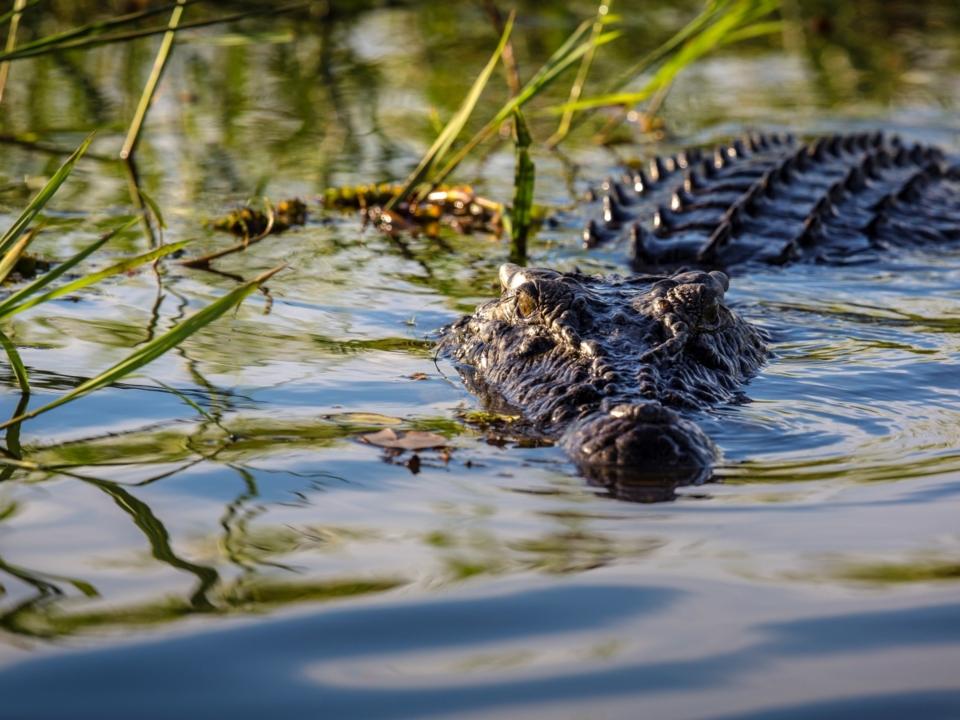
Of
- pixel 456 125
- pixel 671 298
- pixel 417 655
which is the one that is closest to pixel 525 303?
pixel 671 298

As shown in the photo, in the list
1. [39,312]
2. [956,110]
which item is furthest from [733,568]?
[956,110]

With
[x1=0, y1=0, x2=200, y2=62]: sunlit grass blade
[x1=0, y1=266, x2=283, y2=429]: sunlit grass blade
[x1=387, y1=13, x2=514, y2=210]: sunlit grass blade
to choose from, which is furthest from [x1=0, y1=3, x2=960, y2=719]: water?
[x1=0, y1=0, x2=200, y2=62]: sunlit grass blade

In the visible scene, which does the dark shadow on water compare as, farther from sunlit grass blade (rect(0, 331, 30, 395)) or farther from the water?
sunlit grass blade (rect(0, 331, 30, 395))

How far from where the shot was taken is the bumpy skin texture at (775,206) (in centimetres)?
620

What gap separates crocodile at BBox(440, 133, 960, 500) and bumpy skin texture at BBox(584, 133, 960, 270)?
0.4 inches

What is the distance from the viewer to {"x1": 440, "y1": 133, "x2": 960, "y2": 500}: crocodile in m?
3.25

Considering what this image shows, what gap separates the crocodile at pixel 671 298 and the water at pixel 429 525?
5.1 inches

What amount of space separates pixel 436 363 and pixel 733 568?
2.05 meters

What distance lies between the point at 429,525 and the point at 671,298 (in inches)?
63.5

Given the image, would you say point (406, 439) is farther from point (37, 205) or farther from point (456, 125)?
point (456, 125)

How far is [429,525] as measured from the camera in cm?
280

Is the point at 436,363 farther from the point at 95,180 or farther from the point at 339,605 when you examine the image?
the point at 95,180

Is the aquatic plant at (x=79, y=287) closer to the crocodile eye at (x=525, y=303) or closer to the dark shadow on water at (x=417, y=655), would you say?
the dark shadow on water at (x=417, y=655)

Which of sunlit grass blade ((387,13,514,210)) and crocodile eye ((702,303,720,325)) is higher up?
sunlit grass blade ((387,13,514,210))
